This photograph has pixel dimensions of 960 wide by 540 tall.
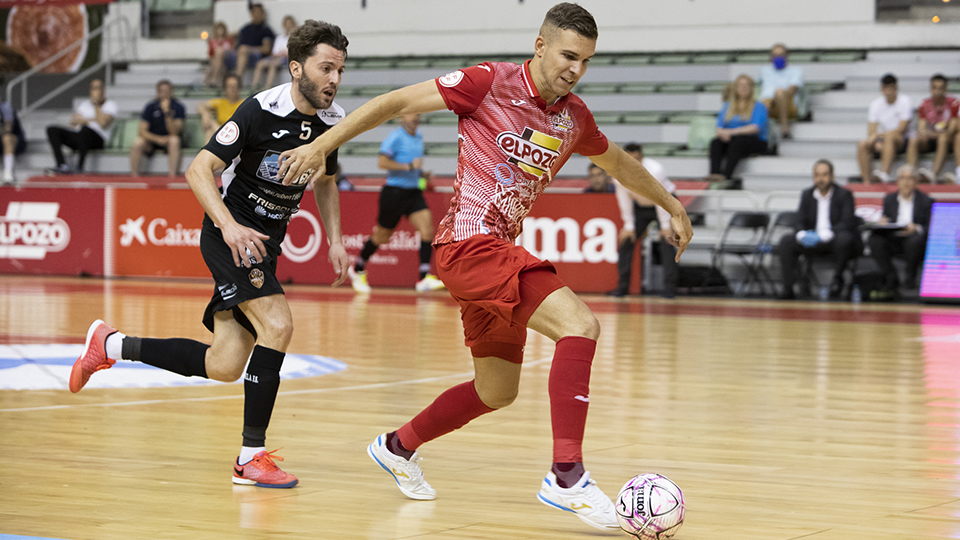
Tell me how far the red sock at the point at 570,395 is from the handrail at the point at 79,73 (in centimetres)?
2142

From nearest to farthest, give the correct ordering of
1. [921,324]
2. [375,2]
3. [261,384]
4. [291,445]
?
[261,384] < [291,445] < [921,324] < [375,2]

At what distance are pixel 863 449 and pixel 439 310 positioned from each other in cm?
774

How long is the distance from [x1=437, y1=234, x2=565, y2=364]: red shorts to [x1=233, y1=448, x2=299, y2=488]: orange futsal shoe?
914mm

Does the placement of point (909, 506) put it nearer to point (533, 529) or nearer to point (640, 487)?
point (640, 487)

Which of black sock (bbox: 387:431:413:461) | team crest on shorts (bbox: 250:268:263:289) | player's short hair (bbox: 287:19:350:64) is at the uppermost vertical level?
player's short hair (bbox: 287:19:350:64)

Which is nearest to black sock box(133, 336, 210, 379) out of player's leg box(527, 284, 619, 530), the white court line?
the white court line

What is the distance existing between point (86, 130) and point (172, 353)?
16.8m

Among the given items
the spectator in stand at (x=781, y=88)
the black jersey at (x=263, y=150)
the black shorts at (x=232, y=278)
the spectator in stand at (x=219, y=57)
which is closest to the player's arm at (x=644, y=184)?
the black jersey at (x=263, y=150)

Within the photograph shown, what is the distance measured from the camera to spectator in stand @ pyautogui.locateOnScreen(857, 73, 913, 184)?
15.5 m

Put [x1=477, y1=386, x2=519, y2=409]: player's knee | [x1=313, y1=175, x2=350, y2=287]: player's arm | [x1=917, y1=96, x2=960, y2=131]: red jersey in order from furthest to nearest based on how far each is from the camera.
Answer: [x1=917, y1=96, x2=960, y2=131]: red jersey → [x1=313, y1=175, x2=350, y2=287]: player's arm → [x1=477, y1=386, x2=519, y2=409]: player's knee

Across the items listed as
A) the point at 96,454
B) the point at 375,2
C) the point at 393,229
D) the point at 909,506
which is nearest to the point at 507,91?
the point at 909,506

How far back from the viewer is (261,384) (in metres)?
4.58

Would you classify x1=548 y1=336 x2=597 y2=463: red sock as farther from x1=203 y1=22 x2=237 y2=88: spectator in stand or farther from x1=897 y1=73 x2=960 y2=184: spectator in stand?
x1=203 y1=22 x2=237 y2=88: spectator in stand

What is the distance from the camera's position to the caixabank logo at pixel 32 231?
17109 mm
